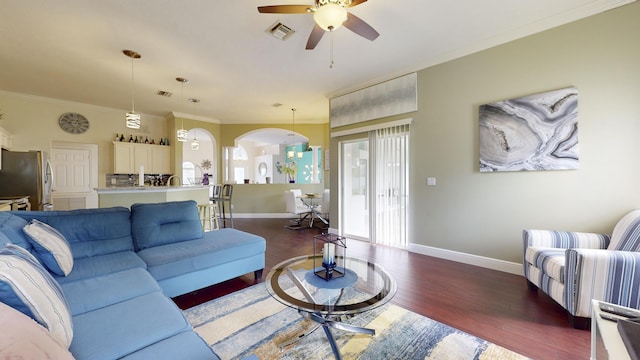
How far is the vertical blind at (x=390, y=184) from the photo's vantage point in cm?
401

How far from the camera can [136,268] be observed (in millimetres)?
2004

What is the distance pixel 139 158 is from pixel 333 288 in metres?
6.50

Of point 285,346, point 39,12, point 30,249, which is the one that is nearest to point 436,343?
point 285,346

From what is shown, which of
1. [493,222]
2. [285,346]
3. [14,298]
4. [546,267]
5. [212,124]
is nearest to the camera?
[14,298]

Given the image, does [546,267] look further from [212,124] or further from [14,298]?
[212,124]

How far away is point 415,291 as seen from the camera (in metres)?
2.57

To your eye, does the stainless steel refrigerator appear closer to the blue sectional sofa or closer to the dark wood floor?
the blue sectional sofa

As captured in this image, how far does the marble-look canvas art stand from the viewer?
2658mm

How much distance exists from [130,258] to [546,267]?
11.9 ft

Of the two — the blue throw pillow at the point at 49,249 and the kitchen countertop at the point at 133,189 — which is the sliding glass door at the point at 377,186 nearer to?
the kitchen countertop at the point at 133,189

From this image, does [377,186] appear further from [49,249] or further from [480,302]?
[49,249]

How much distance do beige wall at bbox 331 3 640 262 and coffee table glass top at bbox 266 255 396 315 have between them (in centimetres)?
201

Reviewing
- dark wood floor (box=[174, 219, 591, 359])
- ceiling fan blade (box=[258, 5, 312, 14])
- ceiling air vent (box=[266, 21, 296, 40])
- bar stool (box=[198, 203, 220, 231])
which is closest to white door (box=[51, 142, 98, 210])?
bar stool (box=[198, 203, 220, 231])

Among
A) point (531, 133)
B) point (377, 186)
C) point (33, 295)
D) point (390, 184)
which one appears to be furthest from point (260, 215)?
point (33, 295)
